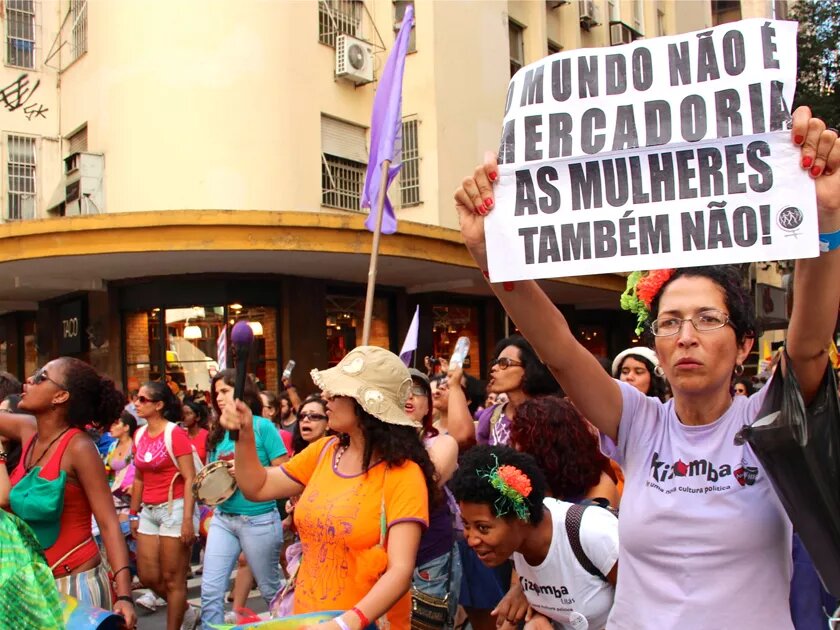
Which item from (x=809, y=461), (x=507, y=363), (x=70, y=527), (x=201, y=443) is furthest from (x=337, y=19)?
(x=809, y=461)

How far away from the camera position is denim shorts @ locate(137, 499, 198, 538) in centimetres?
651

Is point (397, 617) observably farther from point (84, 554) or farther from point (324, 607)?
point (84, 554)

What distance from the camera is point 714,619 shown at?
2.03 m

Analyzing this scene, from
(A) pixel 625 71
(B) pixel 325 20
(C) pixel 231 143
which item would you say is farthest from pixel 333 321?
(A) pixel 625 71

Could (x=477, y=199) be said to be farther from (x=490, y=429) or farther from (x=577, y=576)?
(x=490, y=429)

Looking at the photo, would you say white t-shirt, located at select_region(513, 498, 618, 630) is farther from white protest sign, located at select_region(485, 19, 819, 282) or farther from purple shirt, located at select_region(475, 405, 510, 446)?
purple shirt, located at select_region(475, 405, 510, 446)

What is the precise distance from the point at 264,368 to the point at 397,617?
1303cm

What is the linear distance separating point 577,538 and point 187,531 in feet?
13.9

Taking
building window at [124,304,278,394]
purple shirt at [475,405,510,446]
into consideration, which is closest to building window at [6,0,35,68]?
building window at [124,304,278,394]

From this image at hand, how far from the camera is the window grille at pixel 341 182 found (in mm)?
16953

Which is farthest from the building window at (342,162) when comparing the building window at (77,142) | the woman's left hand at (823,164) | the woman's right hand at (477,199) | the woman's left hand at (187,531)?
the woman's left hand at (823,164)

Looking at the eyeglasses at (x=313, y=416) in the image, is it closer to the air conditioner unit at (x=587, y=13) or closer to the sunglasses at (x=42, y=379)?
the sunglasses at (x=42, y=379)

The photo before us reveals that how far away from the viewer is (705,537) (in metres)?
2.05

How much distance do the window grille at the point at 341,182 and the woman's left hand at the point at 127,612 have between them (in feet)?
44.3
